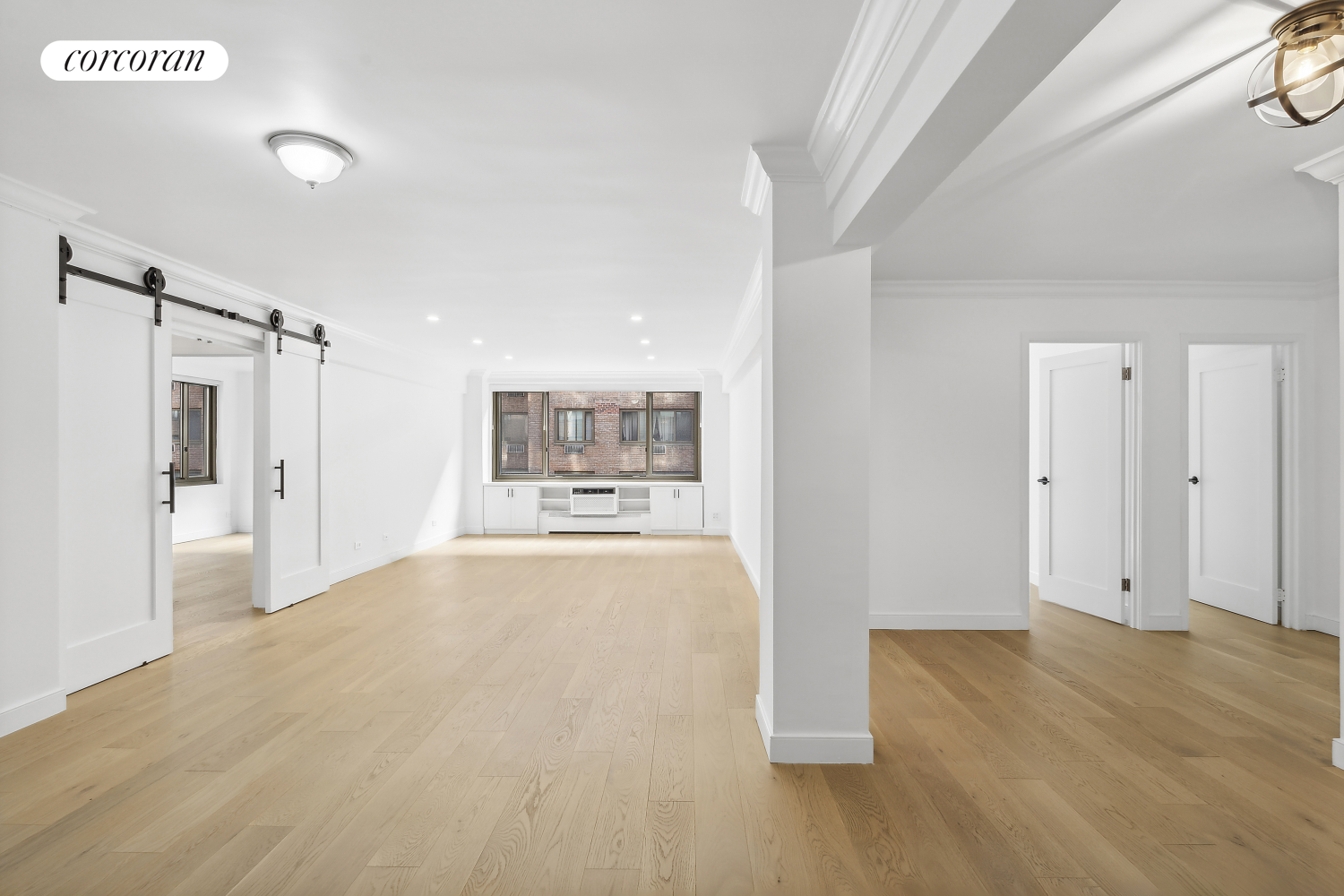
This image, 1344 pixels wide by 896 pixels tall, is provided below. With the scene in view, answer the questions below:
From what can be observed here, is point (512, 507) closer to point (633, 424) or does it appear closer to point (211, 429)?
point (633, 424)

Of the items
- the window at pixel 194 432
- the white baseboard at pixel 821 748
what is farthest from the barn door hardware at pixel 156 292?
the window at pixel 194 432

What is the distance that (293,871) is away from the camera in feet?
6.29

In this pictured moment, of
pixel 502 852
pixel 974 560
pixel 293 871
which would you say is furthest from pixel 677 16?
pixel 974 560

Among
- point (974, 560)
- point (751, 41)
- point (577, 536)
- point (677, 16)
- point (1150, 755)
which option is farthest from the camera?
point (577, 536)

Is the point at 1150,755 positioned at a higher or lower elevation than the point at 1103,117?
lower

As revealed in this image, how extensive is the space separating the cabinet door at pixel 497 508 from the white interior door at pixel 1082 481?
24.4 feet

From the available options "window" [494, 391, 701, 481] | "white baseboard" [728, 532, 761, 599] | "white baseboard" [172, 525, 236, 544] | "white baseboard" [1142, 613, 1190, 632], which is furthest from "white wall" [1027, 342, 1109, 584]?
"white baseboard" [172, 525, 236, 544]

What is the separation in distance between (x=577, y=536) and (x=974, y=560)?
20.7 ft

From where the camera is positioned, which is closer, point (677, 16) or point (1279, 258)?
point (677, 16)

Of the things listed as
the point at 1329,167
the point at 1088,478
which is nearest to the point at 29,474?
the point at 1329,167

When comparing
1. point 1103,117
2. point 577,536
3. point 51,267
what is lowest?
point 577,536

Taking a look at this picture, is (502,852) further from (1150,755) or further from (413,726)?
(1150,755)

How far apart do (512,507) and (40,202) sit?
7278mm

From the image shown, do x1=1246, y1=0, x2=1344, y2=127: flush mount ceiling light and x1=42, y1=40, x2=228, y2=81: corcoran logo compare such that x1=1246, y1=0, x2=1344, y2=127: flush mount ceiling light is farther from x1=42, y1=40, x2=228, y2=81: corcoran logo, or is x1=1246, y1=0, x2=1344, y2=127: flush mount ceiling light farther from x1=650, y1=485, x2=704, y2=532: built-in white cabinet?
x1=650, y1=485, x2=704, y2=532: built-in white cabinet
